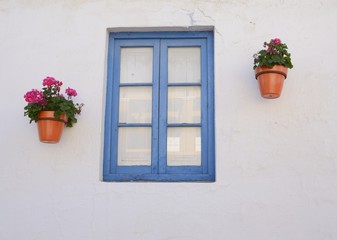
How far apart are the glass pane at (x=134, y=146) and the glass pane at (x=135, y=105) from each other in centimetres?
9

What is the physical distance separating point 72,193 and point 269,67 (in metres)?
1.81

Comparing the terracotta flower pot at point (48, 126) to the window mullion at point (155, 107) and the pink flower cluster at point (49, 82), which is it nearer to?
the pink flower cluster at point (49, 82)

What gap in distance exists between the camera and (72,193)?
3898mm

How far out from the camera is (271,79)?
3691mm

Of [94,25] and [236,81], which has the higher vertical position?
[94,25]

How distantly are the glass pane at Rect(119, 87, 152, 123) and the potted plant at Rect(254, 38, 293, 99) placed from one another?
0.99 meters

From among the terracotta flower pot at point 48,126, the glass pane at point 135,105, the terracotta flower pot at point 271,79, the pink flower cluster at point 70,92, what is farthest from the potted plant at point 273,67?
the terracotta flower pot at point 48,126

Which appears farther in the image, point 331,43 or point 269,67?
point 331,43

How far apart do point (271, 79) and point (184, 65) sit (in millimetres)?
874

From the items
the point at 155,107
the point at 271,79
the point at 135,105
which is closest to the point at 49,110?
the point at 135,105

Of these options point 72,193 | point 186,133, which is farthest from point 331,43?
point 72,193

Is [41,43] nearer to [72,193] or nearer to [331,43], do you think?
[72,193]

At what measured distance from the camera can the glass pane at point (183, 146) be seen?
4059 mm

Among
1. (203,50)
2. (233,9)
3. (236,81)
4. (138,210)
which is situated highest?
(233,9)
